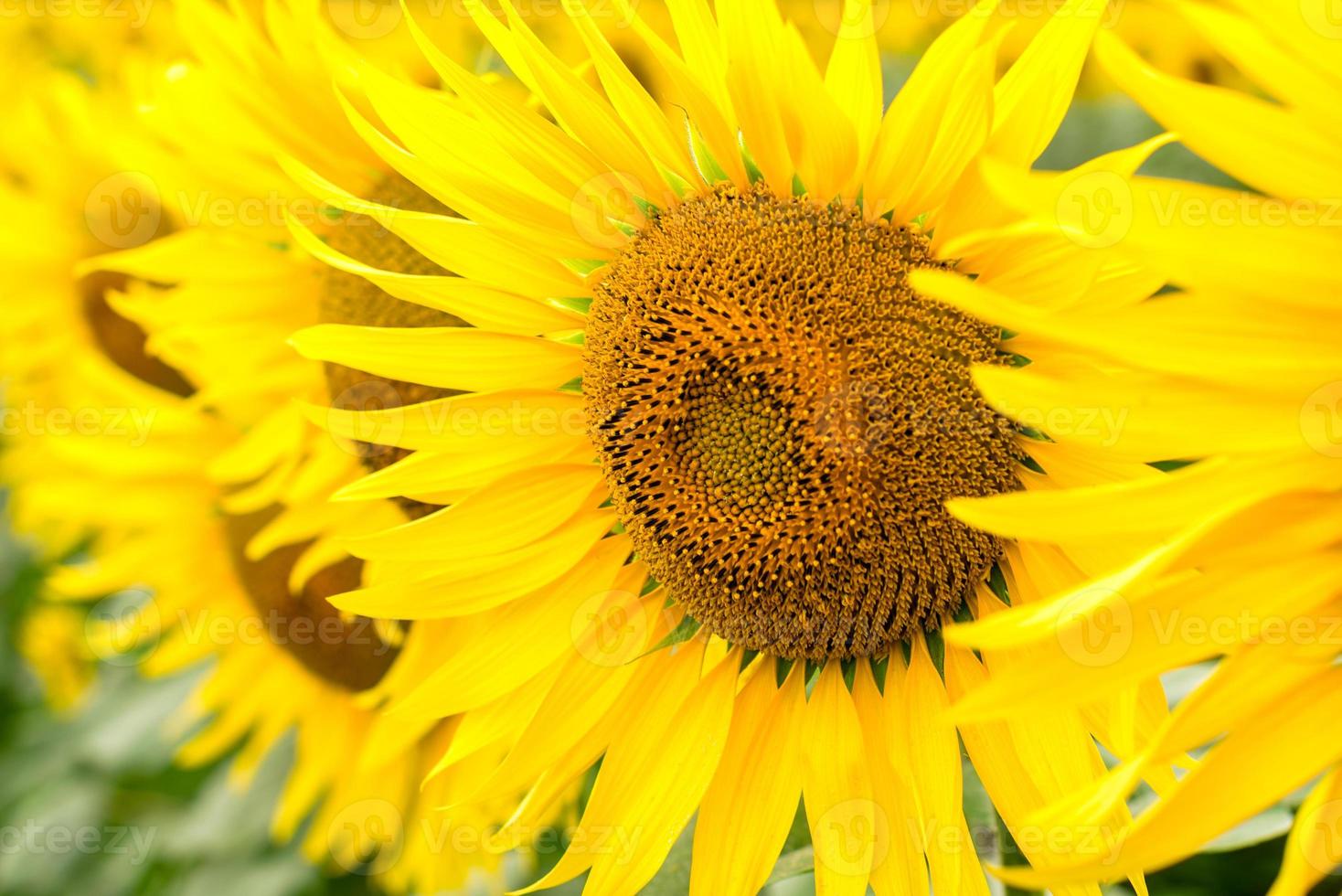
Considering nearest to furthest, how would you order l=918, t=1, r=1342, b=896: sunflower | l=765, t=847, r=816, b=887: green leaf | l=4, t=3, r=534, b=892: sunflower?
l=918, t=1, r=1342, b=896: sunflower < l=765, t=847, r=816, b=887: green leaf < l=4, t=3, r=534, b=892: sunflower

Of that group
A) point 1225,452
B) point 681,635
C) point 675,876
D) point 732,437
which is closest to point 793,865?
point 675,876

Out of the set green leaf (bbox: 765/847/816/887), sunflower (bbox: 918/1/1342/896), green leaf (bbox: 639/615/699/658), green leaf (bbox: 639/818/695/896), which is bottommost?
green leaf (bbox: 639/818/695/896)

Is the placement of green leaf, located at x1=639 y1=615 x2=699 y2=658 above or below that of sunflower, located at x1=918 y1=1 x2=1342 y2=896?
below

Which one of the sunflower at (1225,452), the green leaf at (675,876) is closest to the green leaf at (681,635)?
the green leaf at (675,876)

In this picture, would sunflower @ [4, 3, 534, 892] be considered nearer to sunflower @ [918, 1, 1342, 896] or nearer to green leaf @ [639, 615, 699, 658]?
green leaf @ [639, 615, 699, 658]

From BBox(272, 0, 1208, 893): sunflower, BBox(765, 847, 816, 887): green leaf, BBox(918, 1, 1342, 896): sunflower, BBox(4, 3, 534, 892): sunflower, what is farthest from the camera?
BBox(4, 3, 534, 892): sunflower

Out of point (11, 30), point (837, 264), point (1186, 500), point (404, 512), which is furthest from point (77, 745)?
point (1186, 500)

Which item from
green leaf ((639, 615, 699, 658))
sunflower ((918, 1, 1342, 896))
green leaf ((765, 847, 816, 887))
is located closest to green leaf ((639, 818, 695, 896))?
green leaf ((765, 847, 816, 887))

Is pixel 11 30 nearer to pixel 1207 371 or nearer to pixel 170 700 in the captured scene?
pixel 170 700
